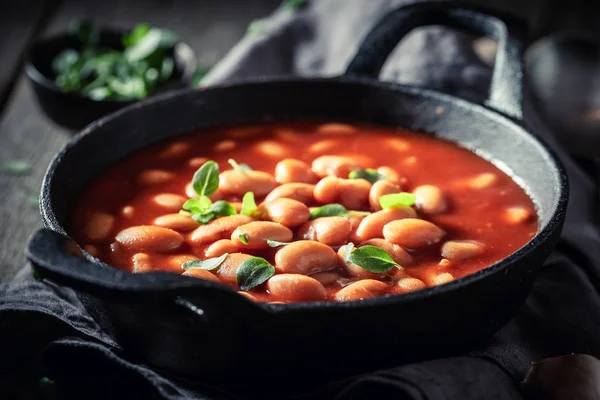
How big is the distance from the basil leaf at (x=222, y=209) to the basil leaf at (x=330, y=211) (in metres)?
0.16

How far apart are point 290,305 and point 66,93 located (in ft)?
5.04

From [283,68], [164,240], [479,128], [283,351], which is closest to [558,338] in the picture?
[479,128]

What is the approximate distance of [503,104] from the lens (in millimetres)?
1996

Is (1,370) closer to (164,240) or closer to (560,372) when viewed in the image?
(164,240)

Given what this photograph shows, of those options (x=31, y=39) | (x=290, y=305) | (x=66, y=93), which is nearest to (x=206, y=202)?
(x=290, y=305)

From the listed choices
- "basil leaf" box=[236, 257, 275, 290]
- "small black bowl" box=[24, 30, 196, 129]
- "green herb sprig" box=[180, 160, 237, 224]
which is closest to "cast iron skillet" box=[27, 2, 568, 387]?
"basil leaf" box=[236, 257, 275, 290]

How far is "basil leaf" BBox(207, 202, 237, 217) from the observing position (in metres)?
1.65

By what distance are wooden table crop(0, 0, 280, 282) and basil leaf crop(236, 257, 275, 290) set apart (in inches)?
30.5

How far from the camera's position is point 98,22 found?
11.7ft

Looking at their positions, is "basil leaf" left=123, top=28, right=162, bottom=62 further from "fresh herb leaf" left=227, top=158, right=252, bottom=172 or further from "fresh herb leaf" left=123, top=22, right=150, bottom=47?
"fresh herb leaf" left=227, top=158, right=252, bottom=172

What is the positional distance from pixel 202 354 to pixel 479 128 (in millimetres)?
966

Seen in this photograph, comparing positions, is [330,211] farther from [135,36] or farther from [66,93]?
[135,36]

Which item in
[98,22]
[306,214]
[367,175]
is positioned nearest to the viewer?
[306,214]

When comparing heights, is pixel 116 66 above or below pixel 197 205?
below
